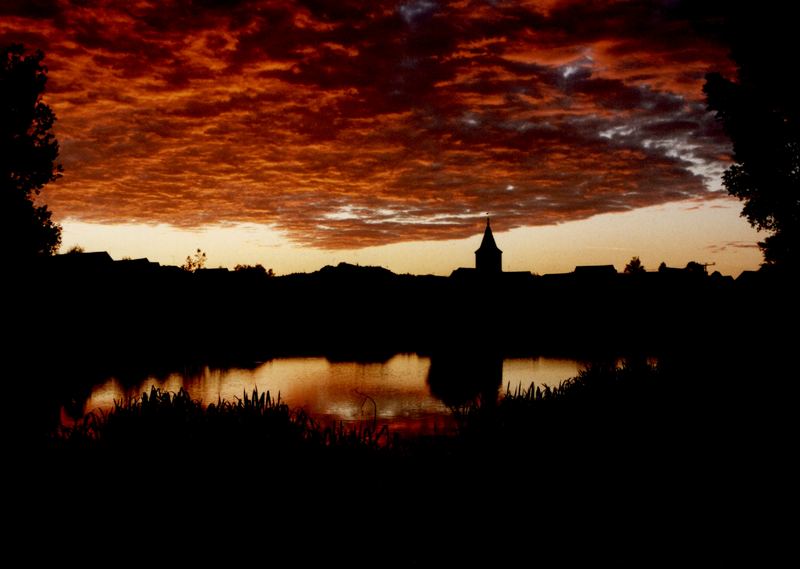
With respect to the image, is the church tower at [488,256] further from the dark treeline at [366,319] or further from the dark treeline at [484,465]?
the dark treeline at [484,465]

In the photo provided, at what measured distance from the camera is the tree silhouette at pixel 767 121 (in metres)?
27.9

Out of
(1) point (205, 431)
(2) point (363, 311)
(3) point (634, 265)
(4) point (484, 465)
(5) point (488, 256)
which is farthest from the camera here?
(3) point (634, 265)

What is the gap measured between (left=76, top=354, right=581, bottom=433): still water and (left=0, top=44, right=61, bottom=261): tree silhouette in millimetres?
8218

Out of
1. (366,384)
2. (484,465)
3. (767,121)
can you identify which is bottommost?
(366,384)

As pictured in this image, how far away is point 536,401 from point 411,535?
261 inches

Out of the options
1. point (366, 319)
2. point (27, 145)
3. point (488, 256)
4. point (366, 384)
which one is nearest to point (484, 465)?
point (366, 384)

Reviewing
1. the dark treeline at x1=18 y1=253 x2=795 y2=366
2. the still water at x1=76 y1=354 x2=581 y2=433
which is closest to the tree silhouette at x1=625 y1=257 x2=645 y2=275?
the dark treeline at x1=18 y1=253 x2=795 y2=366

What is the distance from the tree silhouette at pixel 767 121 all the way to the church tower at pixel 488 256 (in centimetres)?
7826

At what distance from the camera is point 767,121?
2964cm

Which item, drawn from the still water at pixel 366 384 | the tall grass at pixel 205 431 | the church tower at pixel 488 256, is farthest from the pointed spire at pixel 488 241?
the tall grass at pixel 205 431

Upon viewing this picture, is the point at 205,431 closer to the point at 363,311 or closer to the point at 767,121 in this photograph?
the point at 767,121

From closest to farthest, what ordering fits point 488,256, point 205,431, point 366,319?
point 205,431 < point 366,319 < point 488,256

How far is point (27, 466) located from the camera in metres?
10.7

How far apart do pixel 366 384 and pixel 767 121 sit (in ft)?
80.9
